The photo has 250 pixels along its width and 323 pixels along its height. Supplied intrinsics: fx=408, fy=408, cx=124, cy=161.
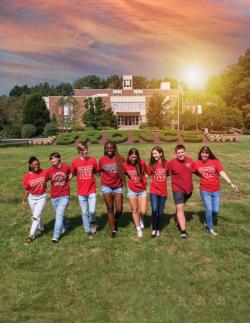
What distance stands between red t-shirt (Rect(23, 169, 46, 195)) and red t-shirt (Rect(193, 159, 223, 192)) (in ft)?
10.1

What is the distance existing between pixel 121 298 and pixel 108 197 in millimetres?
2823

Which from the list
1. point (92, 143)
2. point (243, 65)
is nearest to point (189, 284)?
point (92, 143)

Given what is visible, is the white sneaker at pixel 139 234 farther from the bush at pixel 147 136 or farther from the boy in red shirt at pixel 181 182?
the bush at pixel 147 136

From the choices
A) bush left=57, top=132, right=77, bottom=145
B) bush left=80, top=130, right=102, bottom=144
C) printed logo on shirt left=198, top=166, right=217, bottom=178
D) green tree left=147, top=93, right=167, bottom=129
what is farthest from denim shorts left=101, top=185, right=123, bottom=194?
green tree left=147, top=93, right=167, bottom=129

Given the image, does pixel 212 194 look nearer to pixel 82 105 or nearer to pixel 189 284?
pixel 189 284

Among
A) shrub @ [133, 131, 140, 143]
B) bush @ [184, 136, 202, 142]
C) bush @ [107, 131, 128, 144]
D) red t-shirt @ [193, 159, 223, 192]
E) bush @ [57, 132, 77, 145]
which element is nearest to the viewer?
red t-shirt @ [193, 159, 223, 192]

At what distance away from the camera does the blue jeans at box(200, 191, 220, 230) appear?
834cm

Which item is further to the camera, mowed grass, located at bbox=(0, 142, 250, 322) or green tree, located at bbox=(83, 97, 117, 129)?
green tree, located at bbox=(83, 97, 117, 129)

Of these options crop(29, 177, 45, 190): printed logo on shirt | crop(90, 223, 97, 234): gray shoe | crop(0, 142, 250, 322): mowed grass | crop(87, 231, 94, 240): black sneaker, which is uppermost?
crop(29, 177, 45, 190): printed logo on shirt

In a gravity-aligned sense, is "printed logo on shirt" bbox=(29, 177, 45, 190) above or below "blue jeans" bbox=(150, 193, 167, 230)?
above

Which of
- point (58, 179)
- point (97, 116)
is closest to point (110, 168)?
Result: point (58, 179)

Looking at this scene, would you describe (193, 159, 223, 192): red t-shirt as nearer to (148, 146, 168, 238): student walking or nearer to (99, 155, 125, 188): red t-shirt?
(148, 146, 168, 238): student walking

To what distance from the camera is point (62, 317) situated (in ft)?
16.8

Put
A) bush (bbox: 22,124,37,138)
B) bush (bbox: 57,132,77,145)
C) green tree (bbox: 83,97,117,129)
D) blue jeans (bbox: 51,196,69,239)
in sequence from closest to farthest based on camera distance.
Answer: blue jeans (bbox: 51,196,69,239) < bush (bbox: 57,132,77,145) < bush (bbox: 22,124,37,138) < green tree (bbox: 83,97,117,129)
